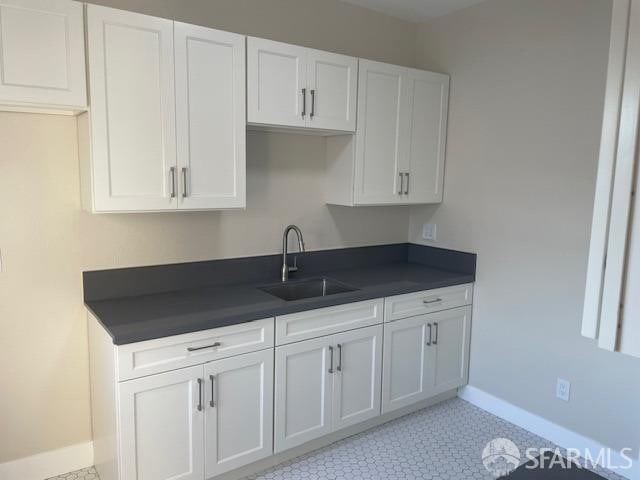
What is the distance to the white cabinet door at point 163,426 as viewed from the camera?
196 cm

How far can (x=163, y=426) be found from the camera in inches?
80.4

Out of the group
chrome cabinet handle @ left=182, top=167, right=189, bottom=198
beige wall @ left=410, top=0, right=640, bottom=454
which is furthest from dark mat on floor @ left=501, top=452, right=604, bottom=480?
chrome cabinet handle @ left=182, top=167, right=189, bottom=198

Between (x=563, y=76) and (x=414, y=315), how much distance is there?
1.61 metres

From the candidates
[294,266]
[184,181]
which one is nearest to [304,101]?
[184,181]

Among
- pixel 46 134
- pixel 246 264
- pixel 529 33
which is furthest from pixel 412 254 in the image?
pixel 46 134

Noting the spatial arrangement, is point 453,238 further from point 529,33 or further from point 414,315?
point 529,33

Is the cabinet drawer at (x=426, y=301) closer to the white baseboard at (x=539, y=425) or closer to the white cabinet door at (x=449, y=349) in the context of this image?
the white cabinet door at (x=449, y=349)

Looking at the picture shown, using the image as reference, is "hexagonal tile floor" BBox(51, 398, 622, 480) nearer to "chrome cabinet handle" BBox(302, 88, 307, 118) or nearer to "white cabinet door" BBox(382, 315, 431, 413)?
"white cabinet door" BBox(382, 315, 431, 413)

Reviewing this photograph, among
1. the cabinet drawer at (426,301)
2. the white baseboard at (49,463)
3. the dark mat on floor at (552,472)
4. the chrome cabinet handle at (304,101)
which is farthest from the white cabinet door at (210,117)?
the dark mat on floor at (552,472)

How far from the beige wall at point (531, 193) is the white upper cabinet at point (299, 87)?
0.92 metres

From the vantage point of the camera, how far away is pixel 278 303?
2.34 meters

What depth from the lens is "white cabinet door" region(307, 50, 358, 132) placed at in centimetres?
261

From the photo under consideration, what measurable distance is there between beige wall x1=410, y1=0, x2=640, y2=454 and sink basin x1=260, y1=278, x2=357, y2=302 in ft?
3.13

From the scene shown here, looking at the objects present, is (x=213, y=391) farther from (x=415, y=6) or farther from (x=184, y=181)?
(x=415, y=6)
